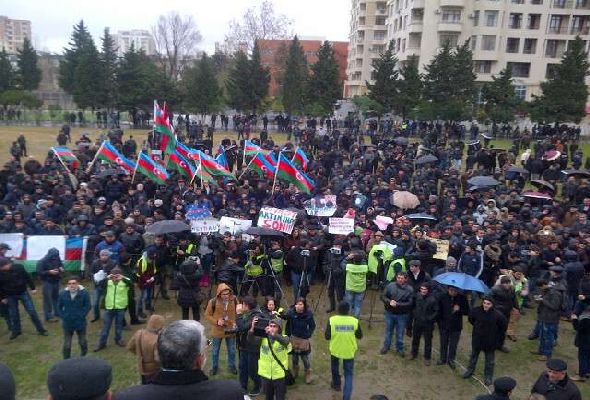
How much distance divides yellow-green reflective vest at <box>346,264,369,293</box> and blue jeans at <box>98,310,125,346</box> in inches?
173

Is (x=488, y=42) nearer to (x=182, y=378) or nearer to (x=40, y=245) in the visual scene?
(x=40, y=245)

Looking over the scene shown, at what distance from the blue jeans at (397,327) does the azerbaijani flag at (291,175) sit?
7.82m

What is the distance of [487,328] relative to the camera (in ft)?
25.2

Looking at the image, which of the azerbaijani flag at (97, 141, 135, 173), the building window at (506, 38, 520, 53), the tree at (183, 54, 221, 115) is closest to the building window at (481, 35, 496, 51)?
the building window at (506, 38, 520, 53)

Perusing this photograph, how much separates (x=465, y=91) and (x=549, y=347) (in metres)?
31.8

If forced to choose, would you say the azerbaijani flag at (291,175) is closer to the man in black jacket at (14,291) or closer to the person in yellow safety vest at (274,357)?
the man in black jacket at (14,291)

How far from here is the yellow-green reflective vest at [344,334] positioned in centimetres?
714

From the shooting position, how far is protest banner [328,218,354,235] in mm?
11930

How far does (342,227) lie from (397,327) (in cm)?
366

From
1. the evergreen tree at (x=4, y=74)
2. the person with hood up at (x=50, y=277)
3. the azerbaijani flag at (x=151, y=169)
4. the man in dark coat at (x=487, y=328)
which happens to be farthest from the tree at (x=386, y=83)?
the evergreen tree at (x=4, y=74)

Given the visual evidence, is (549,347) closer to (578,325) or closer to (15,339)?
(578,325)

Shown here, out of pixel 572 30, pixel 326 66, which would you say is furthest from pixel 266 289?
pixel 572 30

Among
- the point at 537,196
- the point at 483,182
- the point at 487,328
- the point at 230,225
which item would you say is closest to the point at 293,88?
the point at 483,182

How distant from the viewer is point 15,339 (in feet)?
29.2
